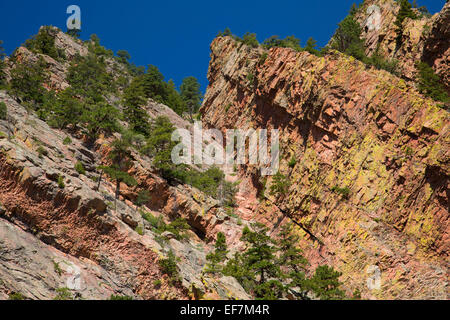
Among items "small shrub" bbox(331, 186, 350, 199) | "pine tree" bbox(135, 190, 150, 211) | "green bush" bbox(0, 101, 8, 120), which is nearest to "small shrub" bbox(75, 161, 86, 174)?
"green bush" bbox(0, 101, 8, 120)

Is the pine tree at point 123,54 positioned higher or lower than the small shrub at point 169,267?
higher

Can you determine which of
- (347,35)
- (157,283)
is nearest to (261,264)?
(157,283)

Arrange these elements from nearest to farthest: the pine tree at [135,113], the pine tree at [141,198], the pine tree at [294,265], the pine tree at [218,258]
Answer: the pine tree at [294,265] → the pine tree at [218,258] → the pine tree at [141,198] → the pine tree at [135,113]

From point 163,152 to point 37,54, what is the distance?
33.4 m

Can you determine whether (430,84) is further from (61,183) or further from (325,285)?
(61,183)

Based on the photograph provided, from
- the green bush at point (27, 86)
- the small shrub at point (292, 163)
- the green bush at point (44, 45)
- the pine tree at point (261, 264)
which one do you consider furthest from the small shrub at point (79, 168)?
the green bush at point (44, 45)

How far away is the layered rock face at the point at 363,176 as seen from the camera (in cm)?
3897

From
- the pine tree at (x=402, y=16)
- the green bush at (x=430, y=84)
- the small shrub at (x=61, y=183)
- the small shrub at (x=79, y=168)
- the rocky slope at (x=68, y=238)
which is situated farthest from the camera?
the pine tree at (x=402, y=16)

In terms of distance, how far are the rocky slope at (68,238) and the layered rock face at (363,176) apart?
1477cm

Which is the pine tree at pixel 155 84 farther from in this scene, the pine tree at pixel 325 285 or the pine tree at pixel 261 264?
the pine tree at pixel 325 285

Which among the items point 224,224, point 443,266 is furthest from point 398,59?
point 224,224

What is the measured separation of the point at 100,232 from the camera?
101 feet

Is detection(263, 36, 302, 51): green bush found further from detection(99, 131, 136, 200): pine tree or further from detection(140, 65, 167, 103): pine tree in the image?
detection(99, 131, 136, 200): pine tree

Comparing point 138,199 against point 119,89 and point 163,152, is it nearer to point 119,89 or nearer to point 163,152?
point 163,152
